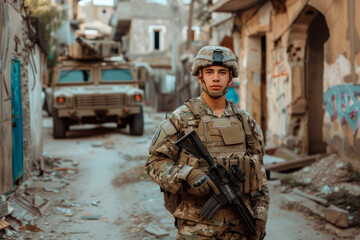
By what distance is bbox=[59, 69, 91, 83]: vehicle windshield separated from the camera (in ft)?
35.7

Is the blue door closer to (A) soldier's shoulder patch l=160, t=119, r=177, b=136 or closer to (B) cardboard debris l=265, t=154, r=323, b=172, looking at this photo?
Result: (A) soldier's shoulder patch l=160, t=119, r=177, b=136

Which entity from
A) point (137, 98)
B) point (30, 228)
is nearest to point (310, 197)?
point (30, 228)

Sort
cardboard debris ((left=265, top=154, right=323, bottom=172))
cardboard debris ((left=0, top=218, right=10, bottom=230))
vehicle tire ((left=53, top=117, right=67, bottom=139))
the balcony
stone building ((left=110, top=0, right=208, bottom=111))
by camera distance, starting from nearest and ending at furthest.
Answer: cardboard debris ((left=0, top=218, right=10, bottom=230)) → cardboard debris ((left=265, top=154, right=323, bottom=172)) → the balcony → vehicle tire ((left=53, top=117, right=67, bottom=139)) → stone building ((left=110, top=0, right=208, bottom=111))

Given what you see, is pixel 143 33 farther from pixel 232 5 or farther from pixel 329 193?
pixel 329 193

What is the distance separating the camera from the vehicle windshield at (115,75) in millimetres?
10984

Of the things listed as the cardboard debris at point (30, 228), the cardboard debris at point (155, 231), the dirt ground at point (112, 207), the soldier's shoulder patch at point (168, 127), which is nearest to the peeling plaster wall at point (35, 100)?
the dirt ground at point (112, 207)

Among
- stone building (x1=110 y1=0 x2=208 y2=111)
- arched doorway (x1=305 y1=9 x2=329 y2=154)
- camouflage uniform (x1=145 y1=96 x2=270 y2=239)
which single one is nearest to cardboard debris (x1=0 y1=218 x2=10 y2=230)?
camouflage uniform (x1=145 y1=96 x2=270 y2=239)

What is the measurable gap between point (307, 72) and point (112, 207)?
4.36 m

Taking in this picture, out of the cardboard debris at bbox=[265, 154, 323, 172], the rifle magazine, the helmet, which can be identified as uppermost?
the helmet

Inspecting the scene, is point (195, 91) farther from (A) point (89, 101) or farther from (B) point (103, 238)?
(B) point (103, 238)

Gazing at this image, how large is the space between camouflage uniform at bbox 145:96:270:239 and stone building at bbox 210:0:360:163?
349 centimetres

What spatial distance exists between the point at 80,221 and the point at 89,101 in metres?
6.27

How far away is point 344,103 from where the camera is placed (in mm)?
5605

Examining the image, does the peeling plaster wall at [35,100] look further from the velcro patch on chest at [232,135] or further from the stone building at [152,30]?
the stone building at [152,30]
